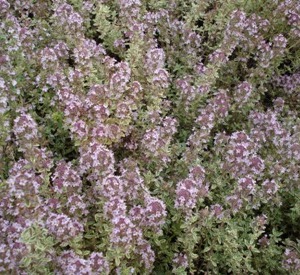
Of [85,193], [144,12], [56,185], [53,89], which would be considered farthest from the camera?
[144,12]

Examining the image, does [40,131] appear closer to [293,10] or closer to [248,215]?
[248,215]

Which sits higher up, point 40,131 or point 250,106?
point 250,106

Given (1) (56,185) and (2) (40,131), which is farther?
(2) (40,131)

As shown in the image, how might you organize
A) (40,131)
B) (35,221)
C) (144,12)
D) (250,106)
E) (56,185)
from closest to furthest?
(35,221) → (56,185) → (40,131) → (250,106) → (144,12)

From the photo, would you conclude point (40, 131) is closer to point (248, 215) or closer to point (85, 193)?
point (85, 193)

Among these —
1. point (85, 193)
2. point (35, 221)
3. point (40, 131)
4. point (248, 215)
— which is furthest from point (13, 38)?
point (248, 215)

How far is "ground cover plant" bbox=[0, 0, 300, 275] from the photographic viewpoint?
3.08m

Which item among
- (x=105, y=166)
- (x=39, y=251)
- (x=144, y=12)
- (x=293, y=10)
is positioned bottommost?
(x=39, y=251)

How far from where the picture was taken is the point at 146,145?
12.0 feet

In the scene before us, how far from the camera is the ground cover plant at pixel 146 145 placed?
10.1ft

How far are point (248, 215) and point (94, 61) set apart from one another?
68.5 inches

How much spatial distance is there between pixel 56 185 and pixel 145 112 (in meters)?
1.07

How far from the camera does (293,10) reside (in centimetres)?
500

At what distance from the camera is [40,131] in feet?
12.4
